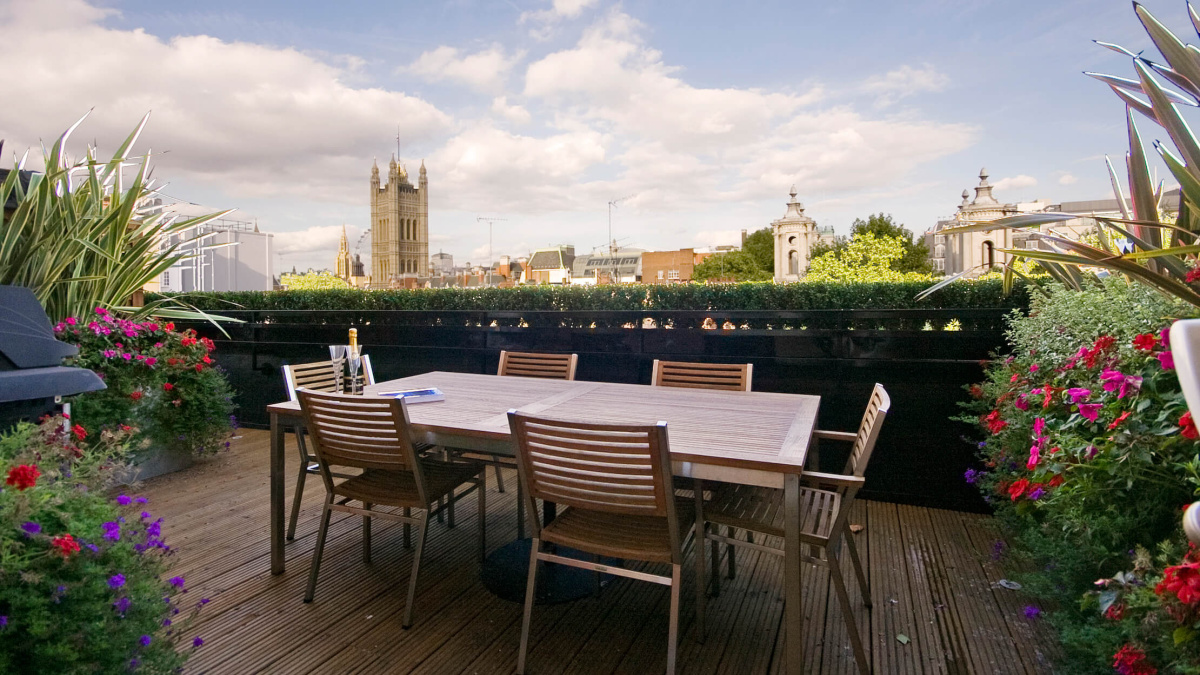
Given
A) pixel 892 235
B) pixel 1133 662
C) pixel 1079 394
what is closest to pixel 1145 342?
pixel 1079 394

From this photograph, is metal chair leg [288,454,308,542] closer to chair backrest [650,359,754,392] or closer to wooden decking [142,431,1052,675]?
wooden decking [142,431,1052,675]

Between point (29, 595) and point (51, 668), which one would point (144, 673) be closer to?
point (51, 668)

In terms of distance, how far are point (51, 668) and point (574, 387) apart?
2.20 meters

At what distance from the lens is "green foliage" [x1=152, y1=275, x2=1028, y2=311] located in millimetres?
3607

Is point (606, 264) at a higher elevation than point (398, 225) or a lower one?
lower

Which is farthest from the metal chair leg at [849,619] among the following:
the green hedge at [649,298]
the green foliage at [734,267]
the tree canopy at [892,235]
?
the green foliage at [734,267]

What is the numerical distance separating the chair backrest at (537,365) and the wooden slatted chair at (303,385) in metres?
0.94

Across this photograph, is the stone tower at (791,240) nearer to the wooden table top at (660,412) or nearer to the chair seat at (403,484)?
the wooden table top at (660,412)

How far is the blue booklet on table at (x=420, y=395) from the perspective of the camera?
265cm

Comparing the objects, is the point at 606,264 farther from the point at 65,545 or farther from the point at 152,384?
the point at 65,545

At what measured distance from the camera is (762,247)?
53.0 metres

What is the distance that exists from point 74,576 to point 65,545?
2.8 inches

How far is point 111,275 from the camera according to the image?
13.0 feet

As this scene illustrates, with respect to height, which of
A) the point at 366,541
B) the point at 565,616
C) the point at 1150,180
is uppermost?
the point at 1150,180
